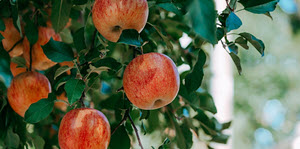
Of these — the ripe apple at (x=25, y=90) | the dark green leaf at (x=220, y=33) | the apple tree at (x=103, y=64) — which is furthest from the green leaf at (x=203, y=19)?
the ripe apple at (x=25, y=90)

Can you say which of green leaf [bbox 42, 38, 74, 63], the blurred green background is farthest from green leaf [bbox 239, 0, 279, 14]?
the blurred green background

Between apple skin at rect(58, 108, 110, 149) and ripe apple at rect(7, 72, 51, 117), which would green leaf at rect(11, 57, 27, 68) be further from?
apple skin at rect(58, 108, 110, 149)

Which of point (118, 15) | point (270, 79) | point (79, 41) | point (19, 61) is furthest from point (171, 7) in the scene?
point (270, 79)

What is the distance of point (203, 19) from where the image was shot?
451mm

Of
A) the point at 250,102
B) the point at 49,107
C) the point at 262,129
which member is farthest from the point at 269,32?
the point at 49,107

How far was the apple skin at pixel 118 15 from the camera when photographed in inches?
31.0

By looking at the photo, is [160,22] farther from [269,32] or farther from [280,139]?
[280,139]

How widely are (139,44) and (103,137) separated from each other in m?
0.23

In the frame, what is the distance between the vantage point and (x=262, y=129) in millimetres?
8625

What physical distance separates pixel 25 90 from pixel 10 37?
0.58 ft

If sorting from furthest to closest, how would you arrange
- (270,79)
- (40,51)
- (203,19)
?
(270,79)
(40,51)
(203,19)

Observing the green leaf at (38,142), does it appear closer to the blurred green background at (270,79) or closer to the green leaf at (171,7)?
the green leaf at (171,7)

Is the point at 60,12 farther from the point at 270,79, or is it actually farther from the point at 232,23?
the point at 270,79

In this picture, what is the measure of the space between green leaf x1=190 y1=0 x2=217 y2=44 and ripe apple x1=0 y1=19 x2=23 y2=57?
0.72 meters
